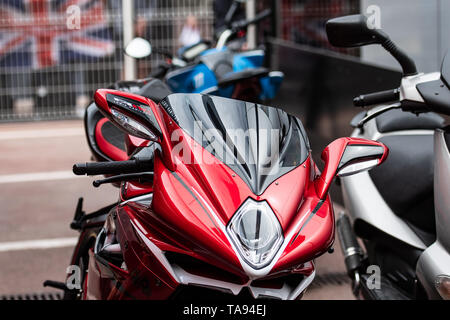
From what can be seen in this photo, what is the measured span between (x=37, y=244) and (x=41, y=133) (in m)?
4.58

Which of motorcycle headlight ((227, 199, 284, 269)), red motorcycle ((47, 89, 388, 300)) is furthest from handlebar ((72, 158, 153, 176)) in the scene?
motorcycle headlight ((227, 199, 284, 269))

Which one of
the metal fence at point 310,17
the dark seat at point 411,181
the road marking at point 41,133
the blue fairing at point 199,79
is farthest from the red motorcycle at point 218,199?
the road marking at point 41,133

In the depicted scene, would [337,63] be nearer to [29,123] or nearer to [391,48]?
[391,48]

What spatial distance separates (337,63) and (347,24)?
3.71 meters

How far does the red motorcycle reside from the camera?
4.88ft

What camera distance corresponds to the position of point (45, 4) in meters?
9.97

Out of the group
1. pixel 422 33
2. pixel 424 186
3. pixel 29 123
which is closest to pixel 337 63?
pixel 422 33

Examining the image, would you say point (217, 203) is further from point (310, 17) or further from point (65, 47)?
point (65, 47)

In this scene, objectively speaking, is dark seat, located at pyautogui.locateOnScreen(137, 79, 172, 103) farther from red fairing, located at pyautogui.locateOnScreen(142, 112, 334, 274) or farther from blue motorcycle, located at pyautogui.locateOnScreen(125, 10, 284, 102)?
blue motorcycle, located at pyautogui.locateOnScreen(125, 10, 284, 102)

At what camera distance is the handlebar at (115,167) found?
5.76 ft

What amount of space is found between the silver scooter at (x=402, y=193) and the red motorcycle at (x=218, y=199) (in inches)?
16.2

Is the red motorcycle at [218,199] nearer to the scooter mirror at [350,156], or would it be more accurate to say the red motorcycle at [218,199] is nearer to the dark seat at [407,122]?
the scooter mirror at [350,156]

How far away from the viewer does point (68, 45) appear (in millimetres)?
9969
